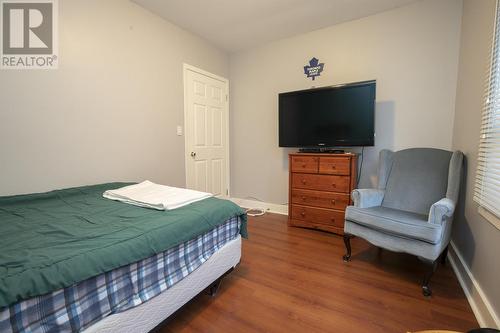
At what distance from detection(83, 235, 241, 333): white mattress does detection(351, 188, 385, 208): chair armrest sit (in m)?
1.15

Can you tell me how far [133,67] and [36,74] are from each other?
2.76 ft

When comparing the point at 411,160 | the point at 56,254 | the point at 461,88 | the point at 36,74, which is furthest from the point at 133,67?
the point at 461,88

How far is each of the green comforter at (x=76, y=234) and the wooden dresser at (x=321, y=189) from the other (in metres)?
1.28

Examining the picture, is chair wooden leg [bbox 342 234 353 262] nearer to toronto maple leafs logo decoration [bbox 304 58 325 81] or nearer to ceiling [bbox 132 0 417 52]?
toronto maple leafs logo decoration [bbox 304 58 325 81]

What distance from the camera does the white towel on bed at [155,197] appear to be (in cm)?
145

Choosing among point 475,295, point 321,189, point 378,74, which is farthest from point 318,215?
point 378,74

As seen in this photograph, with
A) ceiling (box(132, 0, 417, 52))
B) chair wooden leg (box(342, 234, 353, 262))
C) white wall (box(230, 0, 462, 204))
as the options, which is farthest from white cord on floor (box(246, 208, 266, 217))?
ceiling (box(132, 0, 417, 52))

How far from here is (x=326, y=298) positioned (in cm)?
153

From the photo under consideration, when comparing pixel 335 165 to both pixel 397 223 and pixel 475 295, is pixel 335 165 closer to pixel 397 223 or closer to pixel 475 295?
pixel 397 223

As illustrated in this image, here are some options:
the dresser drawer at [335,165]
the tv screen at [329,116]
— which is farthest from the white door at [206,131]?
the dresser drawer at [335,165]

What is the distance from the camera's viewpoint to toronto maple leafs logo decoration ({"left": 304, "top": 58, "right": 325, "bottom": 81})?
9.82ft

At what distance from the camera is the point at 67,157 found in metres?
1.94

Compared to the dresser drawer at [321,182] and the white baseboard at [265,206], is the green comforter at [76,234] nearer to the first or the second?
the dresser drawer at [321,182]

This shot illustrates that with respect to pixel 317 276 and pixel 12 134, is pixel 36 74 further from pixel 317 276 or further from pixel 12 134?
pixel 317 276
